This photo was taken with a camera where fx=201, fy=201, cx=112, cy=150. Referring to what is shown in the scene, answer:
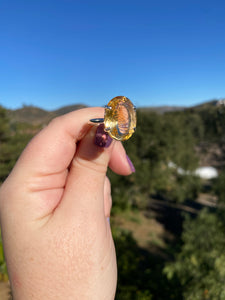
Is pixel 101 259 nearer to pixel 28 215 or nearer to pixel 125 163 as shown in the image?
pixel 28 215

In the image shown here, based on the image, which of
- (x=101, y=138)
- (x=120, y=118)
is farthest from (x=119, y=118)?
(x=101, y=138)

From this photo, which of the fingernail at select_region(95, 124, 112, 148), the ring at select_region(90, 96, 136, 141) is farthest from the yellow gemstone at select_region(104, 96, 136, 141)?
the fingernail at select_region(95, 124, 112, 148)

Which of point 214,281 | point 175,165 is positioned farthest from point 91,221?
point 175,165

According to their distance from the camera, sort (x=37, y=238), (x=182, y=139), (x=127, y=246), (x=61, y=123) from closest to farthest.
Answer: (x=37, y=238), (x=61, y=123), (x=127, y=246), (x=182, y=139)

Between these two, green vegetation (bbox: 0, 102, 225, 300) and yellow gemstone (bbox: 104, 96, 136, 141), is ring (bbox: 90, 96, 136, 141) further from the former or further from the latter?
green vegetation (bbox: 0, 102, 225, 300)

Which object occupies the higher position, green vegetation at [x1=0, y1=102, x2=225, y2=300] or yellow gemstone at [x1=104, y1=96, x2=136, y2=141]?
yellow gemstone at [x1=104, y1=96, x2=136, y2=141]

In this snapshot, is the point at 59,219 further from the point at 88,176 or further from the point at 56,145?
the point at 56,145

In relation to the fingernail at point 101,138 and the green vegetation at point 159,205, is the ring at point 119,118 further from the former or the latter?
the green vegetation at point 159,205

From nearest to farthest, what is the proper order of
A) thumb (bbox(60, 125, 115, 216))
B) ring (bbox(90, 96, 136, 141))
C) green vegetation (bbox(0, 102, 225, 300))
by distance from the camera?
ring (bbox(90, 96, 136, 141)) → thumb (bbox(60, 125, 115, 216)) → green vegetation (bbox(0, 102, 225, 300))
